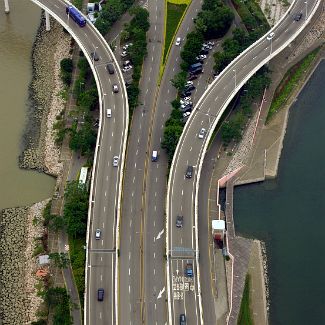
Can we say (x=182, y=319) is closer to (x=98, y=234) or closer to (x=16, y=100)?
(x=98, y=234)

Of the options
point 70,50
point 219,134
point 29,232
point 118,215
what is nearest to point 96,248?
point 118,215

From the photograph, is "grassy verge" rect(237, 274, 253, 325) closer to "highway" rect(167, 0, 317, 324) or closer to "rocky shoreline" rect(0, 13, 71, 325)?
"highway" rect(167, 0, 317, 324)

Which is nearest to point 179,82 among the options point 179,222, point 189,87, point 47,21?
point 189,87

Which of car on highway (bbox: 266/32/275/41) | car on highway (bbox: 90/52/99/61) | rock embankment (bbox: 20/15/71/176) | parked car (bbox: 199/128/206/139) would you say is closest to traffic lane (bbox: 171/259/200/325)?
parked car (bbox: 199/128/206/139)

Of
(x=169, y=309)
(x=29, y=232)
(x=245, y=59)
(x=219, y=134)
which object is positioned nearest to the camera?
(x=169, y=309)

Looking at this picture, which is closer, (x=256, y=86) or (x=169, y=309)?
(x=169, y=309)

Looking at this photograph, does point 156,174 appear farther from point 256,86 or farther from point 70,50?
point 70,50
